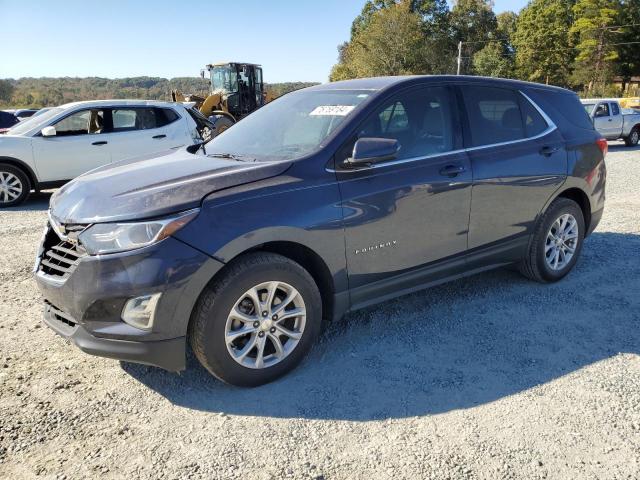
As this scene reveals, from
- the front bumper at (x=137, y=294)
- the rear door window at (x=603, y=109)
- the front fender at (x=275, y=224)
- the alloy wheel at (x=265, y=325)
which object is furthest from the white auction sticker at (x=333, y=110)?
the rear door window at (x=603, y=109)

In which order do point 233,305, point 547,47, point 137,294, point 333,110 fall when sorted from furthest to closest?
1. point 547,47
2. point 333,110
3. point 233,305
4. point 137,294

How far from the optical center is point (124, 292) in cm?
265

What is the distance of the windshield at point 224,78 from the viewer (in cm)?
2002

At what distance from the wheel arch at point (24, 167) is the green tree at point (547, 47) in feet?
191

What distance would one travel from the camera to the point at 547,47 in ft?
193

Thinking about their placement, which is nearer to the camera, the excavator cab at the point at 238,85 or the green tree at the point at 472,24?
the excavator cab at the point at 238,85

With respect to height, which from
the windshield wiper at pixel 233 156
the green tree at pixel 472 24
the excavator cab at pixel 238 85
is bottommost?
the windshield wiper at pixel 233 156

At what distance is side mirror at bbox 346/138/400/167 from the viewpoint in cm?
320

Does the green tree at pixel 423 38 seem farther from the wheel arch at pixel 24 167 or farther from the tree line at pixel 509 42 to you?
the wheel arch at pixel 24 167

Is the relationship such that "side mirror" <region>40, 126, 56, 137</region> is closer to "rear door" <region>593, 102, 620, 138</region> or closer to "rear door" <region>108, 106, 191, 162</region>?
"rear door" <region>108, 106, 191, 162</region>

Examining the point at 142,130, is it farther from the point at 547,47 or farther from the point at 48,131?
the point at 547,47

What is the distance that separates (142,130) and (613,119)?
15.4 m

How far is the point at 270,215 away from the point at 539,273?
9.07ft

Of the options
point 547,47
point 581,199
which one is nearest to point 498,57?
point 547,47
